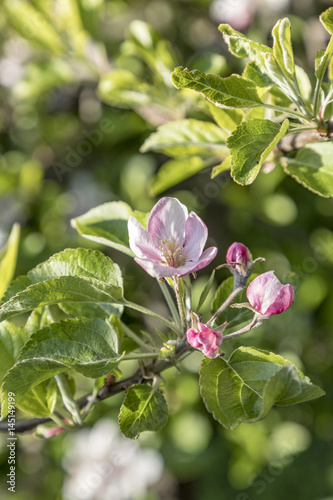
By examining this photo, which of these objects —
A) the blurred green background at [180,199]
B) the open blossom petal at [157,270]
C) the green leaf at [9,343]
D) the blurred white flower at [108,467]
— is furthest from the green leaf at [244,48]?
the blurred white flower at [108,467]

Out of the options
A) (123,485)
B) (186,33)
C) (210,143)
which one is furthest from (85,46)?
(123,485)

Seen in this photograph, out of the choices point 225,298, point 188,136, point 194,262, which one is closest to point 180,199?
point 188,136

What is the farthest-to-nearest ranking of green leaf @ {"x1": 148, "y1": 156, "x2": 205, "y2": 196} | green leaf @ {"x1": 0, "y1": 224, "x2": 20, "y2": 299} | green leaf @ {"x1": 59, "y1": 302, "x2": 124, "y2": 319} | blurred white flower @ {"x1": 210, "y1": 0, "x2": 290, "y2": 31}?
blurred white flower @ {"x1": 210, "y1": 0, "x2": 290, "y2": 31}, green leaf @ {"x1": 148, "y1": 156, "x2": 205, "y2": 196}, green leaf @ {"x1": 0, "y1": 224, "x2": 20, "y2": 299}, green leaf @ {"x1": 59, "y1": 302, "x2": 124, "y2": 319}

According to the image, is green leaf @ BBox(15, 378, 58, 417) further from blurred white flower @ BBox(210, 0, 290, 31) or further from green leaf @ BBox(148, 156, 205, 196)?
blurred white flower @ BBox(210, 0, 290, 31)

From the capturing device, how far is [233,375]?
73 cm

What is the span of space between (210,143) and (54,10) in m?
1.03

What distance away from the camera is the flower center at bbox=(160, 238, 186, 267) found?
771 millimetres

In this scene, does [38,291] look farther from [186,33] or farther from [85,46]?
[186,33]

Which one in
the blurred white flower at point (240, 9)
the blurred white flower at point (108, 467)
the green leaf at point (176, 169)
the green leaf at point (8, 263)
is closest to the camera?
the green leaf at point (8, 263)

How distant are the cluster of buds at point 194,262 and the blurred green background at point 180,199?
0.79 m

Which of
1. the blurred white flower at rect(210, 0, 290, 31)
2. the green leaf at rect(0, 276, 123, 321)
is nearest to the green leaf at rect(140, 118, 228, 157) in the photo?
the green leaf at rect(0, 276, 123, 321)

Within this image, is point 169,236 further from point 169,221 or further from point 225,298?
point 225,298

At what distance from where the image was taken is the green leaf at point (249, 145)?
697 millimetres

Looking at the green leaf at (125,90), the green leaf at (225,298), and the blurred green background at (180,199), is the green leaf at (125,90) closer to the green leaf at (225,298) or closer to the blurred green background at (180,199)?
Result: the blurred green background at (180,199)
